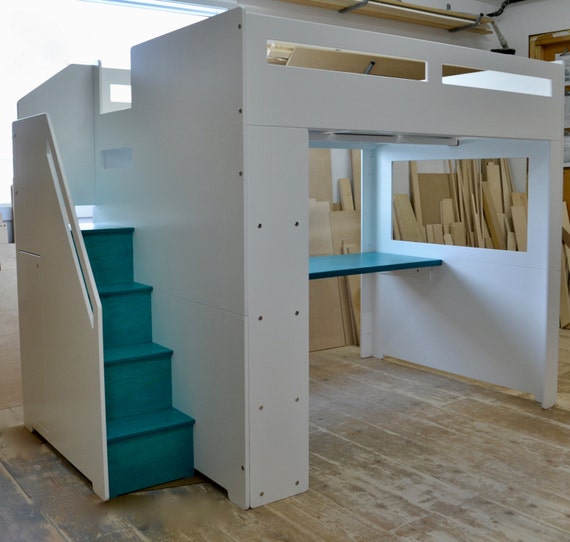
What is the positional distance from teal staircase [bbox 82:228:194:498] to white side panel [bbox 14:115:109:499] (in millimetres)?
109

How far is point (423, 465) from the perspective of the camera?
8.90 ft

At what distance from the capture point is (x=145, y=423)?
2600 millimetres

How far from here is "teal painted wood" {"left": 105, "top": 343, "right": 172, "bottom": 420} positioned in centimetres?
263

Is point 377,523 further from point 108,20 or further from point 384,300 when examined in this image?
point 108,20

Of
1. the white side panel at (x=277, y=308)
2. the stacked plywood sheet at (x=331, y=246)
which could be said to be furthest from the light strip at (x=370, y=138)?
the stacked plywood sheet at (x=331, y=246)

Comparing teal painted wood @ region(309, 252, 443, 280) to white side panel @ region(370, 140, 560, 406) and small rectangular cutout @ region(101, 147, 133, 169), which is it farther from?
small rectangular cutout @ region(101, 147, 133, 169)

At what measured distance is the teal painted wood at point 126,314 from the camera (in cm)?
278

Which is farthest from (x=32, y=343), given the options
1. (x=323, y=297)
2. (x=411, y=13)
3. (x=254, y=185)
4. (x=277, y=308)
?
(x=411, y=13)

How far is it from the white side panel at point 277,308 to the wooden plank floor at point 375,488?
14 centimetres

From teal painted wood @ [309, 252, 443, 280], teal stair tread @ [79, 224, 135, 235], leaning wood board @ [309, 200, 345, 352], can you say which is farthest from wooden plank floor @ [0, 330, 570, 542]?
leaning wood board @ [309, 200, 345, 352]

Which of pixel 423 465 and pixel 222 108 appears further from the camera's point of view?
pixel 423 465

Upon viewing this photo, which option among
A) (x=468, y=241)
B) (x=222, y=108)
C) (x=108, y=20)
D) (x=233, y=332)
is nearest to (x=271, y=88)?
(x=222, y=108)

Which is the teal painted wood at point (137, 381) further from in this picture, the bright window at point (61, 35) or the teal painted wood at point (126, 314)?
the bright window at point (61, 35)

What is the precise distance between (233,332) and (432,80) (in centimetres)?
125
